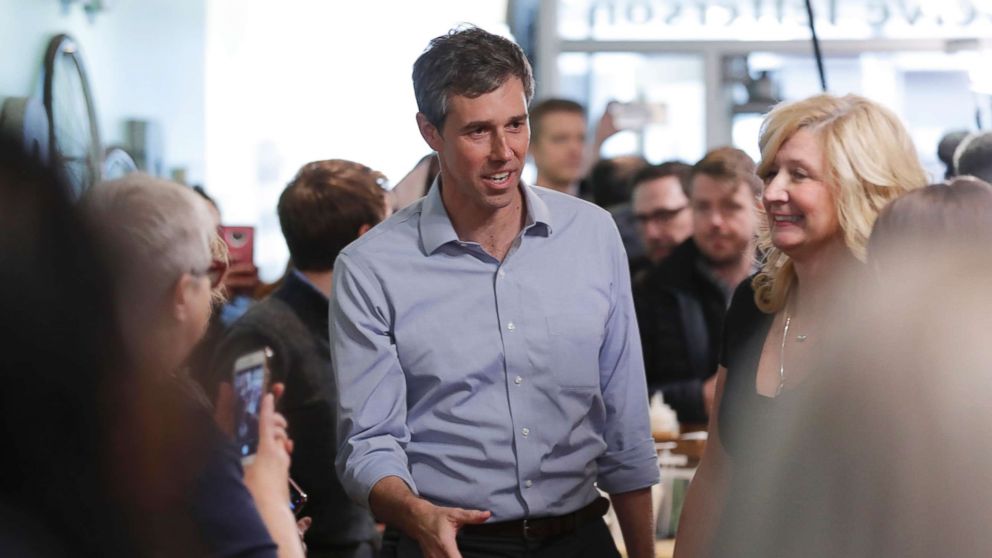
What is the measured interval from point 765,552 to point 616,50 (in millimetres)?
8946

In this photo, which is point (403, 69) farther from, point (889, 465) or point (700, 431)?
point (889, 465)

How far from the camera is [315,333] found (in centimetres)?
333

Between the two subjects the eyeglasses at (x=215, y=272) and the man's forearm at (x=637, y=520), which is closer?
the eyeglasses at (x=215, y=272)

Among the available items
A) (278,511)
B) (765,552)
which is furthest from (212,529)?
(765,552)

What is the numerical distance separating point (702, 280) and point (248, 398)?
2949 millimetres

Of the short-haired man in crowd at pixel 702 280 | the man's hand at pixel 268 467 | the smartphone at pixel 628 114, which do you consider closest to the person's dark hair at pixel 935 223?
the man's hand at pixel 268 467

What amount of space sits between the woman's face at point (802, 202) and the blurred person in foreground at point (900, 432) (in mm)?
938

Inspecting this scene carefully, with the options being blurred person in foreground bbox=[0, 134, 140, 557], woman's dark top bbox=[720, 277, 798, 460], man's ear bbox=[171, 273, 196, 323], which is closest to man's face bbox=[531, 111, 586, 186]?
woman's dark top bbox=[720, 277, 798, 460]

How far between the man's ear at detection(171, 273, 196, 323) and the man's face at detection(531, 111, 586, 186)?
4.17 metres

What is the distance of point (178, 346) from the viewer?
1.17 metres

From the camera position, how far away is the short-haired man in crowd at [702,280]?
4484 millimetres

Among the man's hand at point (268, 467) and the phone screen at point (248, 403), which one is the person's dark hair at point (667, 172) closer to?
the phone screen at point (248, 403)

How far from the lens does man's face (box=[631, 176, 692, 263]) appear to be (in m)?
5.19

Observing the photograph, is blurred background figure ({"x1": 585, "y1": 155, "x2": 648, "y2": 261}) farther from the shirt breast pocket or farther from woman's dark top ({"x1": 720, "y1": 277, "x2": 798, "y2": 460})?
the shirt breast pocket
